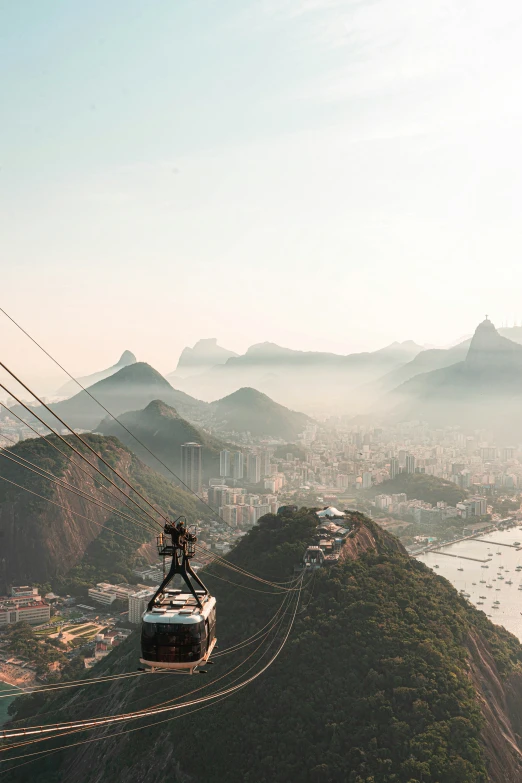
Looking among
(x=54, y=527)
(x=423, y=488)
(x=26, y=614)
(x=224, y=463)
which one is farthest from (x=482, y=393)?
(x=26, y=614)

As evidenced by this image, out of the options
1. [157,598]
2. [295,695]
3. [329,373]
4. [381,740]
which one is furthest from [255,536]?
[329,373]

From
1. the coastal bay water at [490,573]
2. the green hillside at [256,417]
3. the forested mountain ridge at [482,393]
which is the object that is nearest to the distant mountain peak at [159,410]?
the green hillside at [256,417]

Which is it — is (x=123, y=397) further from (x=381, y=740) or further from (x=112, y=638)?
(x=381, y=740)

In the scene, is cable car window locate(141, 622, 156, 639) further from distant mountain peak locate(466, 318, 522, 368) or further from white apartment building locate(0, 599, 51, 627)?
distant mountain peak locate(466, 318, 522, 368)

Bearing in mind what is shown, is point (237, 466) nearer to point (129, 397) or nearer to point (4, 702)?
point (4, 702)

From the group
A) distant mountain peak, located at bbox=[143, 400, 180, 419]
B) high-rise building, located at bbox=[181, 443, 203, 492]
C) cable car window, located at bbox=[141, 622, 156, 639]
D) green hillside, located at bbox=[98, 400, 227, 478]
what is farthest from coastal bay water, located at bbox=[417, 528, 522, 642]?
distant mountain peak, located at bbox=[143, 400, 180, 419]

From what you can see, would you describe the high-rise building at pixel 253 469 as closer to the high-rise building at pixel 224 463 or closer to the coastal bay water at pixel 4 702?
the high-rise building at pixel 224 463
